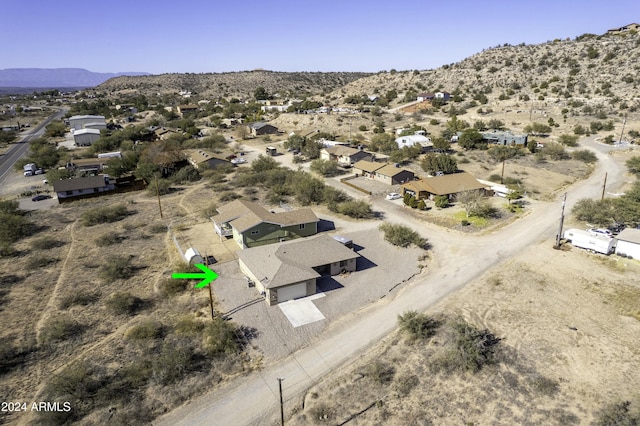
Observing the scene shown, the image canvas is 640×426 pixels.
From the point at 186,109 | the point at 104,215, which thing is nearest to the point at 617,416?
the point at 104,215

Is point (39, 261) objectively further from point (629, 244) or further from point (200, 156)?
point (629, 244)

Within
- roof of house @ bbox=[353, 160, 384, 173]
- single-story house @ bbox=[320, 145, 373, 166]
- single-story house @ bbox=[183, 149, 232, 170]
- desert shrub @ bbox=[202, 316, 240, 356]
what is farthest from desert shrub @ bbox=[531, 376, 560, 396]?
single-story house @ bbox=[183, 149, 232, 170]

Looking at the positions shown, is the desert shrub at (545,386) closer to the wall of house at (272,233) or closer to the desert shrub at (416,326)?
the desert shrub at (416,326)

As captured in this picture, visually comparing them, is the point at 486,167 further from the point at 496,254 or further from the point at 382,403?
the point at 382,403

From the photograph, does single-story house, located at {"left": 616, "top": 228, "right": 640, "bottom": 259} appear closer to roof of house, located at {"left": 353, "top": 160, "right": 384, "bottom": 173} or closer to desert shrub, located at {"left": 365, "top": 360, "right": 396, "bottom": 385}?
desert shrub, located at {"left": 365, "top": 360, "right": 396, "bottom": 385}

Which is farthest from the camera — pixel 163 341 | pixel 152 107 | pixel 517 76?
pixel 152 107

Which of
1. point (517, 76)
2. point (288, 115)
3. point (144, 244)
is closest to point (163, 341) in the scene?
point (144, 244)

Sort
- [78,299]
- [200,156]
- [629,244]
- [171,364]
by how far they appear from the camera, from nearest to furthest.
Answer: [171,364]
[78,299]
[629,244]
[200,156]
